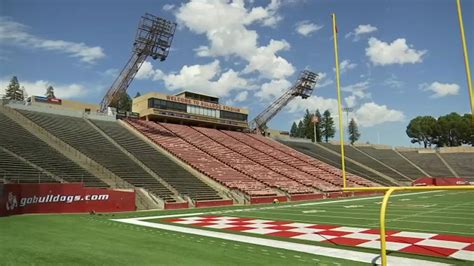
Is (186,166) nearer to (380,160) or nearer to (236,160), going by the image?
(236,160)

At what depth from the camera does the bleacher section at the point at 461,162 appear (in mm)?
57838

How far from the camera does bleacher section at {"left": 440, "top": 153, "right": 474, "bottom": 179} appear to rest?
57.8m

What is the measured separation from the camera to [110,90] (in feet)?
148

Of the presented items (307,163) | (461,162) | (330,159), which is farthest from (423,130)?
(307,163)

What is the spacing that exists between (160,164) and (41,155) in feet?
31.6

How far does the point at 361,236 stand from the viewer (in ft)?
38.2

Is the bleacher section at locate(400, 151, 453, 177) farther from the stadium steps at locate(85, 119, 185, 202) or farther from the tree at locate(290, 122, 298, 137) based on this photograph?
the tree at locate(290, 122, 298, 137)

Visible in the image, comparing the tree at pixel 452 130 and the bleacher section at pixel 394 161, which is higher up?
the tree at pixel 452 130

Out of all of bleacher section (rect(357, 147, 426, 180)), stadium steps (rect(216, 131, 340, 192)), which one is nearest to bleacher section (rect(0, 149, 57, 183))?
stadium steps (rect(216, 131, 340, 192))

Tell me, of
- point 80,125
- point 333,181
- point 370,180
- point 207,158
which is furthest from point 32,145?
point 370,180

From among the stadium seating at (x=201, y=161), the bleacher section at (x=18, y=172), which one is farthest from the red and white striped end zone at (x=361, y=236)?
the stadium seating at (x=201, y=161)

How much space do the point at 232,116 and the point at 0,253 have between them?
164ft

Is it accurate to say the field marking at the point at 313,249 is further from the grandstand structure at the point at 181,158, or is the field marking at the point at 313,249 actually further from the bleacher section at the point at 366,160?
the bleacher section at the point at 366,160

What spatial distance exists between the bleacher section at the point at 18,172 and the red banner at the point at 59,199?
113 inches
